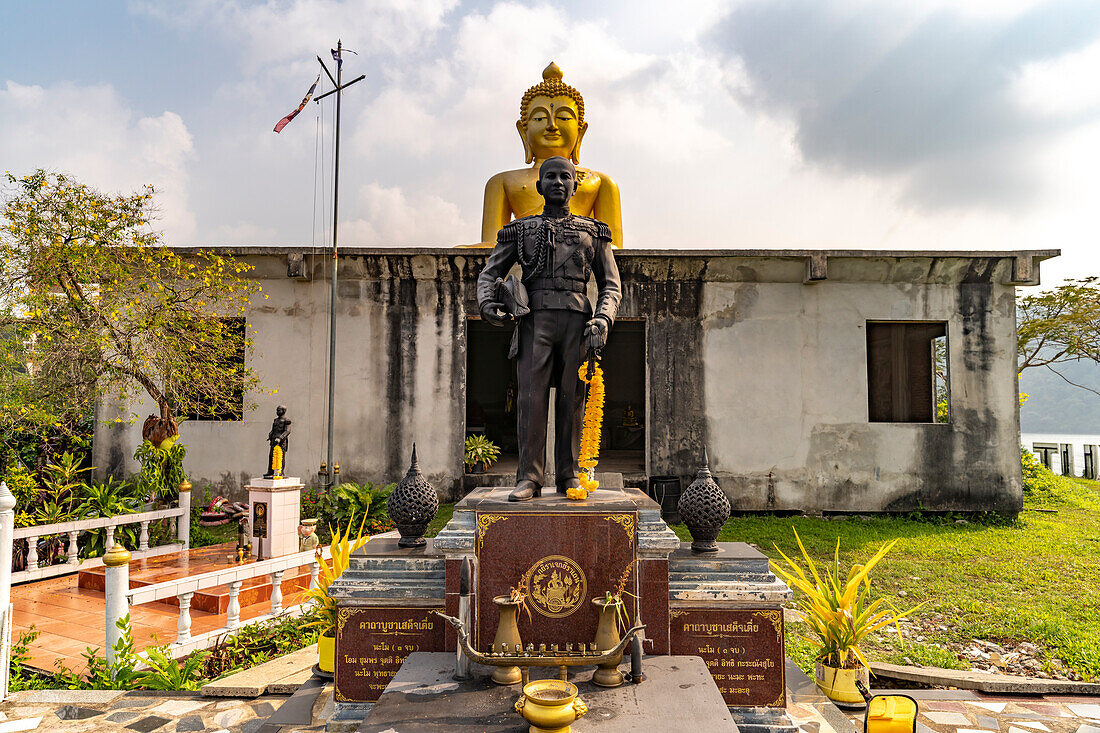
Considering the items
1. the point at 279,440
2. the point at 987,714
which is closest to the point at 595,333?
the point at 987,714

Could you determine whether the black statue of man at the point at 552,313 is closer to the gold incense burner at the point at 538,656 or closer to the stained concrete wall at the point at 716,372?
the gold incense burner at the point at 538,656

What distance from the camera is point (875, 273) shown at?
11273 mm

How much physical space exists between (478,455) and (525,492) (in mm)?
7860

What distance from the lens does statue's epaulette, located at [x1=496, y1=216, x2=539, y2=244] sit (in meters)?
4.43

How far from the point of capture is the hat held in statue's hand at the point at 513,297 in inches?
167

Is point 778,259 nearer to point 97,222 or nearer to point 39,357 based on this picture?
point 97,222

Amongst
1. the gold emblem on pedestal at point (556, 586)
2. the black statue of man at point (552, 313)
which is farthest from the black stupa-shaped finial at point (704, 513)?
the gold emblem on pedestal at point (556, 586)

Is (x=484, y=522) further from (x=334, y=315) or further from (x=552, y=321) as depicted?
(x=334, y=315)

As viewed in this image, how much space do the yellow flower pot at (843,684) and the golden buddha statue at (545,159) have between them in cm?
480

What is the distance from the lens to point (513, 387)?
18.6m

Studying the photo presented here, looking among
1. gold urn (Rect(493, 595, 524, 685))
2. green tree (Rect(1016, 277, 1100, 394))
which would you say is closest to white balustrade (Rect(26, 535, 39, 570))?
gold urn (Rect(493, 595, 524, 685))

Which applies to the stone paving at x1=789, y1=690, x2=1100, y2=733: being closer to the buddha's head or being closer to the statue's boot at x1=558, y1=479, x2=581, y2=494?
the statue's boot at x1=558, y1=479, x2=581, y2=494

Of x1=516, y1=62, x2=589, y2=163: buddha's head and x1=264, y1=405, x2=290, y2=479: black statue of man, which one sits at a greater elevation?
x1=516, y1=62, x2=589, y2=163: buddha's head

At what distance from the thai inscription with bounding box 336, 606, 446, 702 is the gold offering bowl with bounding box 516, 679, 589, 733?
129cm
